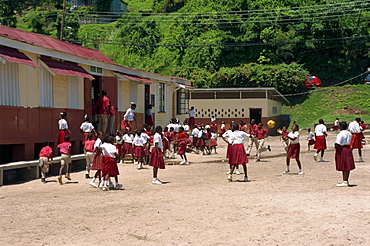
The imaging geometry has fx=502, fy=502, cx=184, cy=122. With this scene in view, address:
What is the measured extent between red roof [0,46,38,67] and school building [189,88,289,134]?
26.9 m

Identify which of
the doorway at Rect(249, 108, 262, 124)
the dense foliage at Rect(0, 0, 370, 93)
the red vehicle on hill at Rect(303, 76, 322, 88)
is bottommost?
the doorway at Rect(249, 108, 262, 124)

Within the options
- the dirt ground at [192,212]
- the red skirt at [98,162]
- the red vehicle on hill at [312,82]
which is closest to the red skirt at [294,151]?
the dirt ground at [192,212]

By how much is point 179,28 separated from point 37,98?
46.6 metres

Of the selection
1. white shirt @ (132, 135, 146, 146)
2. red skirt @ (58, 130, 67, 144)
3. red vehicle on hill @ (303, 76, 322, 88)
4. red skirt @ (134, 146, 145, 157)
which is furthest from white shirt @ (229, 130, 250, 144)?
red vehicle on hill @ (303, 76, 322, 88)

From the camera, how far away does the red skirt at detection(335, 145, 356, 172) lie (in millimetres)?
13086

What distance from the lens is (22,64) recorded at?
16453mm

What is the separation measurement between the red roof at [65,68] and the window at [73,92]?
17.6 inches

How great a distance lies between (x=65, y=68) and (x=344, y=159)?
10775 millimetres

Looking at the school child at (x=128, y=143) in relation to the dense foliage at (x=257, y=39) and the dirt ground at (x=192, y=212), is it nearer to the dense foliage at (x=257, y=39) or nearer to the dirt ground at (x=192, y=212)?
the dirt ground at (x=192, y=212)

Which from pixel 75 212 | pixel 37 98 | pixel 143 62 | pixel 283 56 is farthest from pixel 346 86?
pixel 75 212

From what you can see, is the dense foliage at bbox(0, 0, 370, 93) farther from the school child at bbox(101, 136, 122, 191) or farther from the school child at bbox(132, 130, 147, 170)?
the school child at bbox(101, 136, 122, 191)

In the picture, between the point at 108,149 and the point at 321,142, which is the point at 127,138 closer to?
the point at 108,149

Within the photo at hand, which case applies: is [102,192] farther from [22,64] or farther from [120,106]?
[120,106]

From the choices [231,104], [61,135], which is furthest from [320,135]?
[231,104]
